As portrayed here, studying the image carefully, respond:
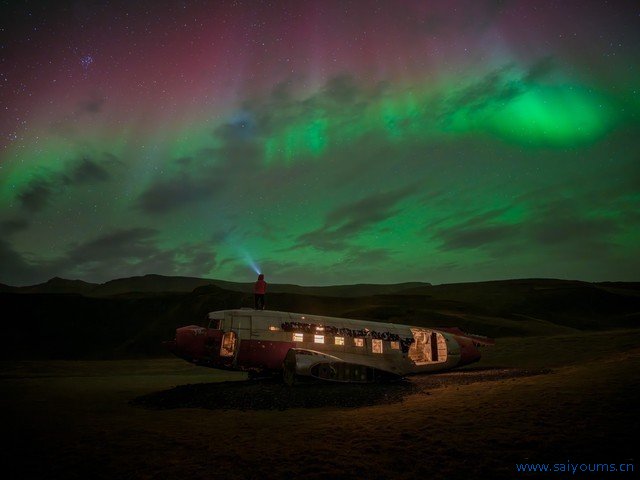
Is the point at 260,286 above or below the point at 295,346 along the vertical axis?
above

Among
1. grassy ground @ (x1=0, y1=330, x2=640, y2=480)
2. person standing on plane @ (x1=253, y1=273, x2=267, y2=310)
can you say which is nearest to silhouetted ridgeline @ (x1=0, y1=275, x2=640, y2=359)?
person standing on plane @ (x1=253, y1=273, x2=267, y2=310)

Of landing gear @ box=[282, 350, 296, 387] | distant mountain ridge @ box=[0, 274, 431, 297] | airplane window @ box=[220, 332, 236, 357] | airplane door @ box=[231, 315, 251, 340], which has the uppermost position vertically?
distant mountain ridge @ box=[0, 274, 431, 297]

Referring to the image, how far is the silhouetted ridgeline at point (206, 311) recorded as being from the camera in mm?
48094

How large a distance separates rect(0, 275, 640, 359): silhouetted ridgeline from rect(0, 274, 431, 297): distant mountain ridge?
273 feet

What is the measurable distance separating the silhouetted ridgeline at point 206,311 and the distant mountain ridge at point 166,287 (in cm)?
8311

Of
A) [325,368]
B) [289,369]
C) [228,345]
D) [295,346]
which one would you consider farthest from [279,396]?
[228,345]

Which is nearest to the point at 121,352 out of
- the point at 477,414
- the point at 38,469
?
the point at 38,469

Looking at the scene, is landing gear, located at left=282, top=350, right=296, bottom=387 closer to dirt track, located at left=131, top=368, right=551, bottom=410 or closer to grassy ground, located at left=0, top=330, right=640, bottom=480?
dirt track, located at left=131, top=368, right=551, bottom=410

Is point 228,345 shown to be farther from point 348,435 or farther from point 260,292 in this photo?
point 348,435

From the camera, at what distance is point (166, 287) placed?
175 m

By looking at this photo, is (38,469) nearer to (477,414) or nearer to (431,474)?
(431,474)

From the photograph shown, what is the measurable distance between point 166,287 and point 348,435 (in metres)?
182

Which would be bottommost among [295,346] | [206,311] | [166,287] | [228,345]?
[295,346]

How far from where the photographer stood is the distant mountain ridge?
152 metres
